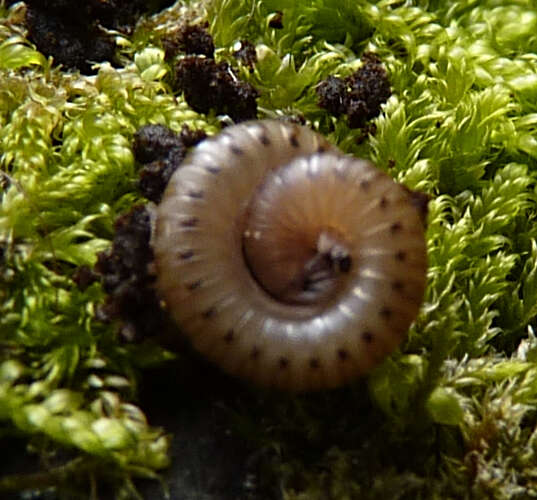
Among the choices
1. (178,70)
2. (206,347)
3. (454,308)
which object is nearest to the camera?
(206,347)

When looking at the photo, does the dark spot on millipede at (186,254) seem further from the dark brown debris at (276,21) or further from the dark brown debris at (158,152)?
the dark brown debris at (276,21)

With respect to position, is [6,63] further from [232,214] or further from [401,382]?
[401,382]

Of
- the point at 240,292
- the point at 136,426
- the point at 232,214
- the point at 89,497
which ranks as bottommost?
the point at 89,497

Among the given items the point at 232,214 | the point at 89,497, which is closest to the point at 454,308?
the point at 232,214

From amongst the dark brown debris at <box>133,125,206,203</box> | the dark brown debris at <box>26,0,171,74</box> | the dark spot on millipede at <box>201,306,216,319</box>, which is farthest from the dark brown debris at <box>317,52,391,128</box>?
the dark spot on millipede at <box>201,306,216,319</box>

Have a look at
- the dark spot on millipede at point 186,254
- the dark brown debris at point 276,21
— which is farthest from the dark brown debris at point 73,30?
the dark spot on millipede at point 186,254

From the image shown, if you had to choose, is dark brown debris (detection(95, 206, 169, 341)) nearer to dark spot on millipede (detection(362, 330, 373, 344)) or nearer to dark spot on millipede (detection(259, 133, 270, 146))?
dark spot on millipede (detection(259, 133, 270, 146))

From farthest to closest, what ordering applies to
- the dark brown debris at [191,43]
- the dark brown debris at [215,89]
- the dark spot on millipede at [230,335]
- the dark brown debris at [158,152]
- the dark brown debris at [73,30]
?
1. the dark brown debris at [73,30]
2. the dark brown debris at [191,43]
3. the dark brown debris at [215,89]
4. the dark brown debris at [158,152]
5. the dark spot on millipede at [230,335]
